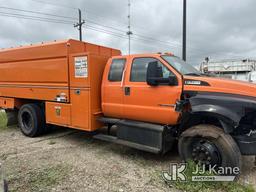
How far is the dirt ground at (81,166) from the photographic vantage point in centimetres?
362

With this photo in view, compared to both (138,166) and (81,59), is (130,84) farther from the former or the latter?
(138,166)

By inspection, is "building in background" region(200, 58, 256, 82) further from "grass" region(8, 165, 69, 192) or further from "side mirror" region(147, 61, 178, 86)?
"grass" region(8, 165, 69, 192)

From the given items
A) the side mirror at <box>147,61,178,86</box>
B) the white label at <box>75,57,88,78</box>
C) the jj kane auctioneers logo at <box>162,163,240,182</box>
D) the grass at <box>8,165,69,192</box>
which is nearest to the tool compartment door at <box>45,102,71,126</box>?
the white label at <box>75,57,88,78</box>

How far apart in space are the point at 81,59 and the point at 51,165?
248cm

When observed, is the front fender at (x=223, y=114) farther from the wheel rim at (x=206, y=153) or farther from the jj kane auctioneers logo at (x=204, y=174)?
the jj kane auctioneers logo at (x=204, y=174)

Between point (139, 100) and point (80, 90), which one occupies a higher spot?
point (80, 90)

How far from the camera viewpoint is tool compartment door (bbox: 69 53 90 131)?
16.7ft

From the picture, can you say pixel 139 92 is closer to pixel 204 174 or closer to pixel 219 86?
pixel 219 86

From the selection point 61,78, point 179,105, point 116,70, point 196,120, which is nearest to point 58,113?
point 61,78

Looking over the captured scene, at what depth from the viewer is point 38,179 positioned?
3.77 metres

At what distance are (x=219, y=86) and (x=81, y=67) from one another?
3.12 m

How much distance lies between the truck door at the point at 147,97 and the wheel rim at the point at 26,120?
348cm

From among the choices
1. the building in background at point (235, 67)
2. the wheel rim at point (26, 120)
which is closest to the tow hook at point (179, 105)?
the wheel rim at point (26, 120)

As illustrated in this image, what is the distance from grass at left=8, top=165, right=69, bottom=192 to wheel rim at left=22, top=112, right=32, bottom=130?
2769mm
